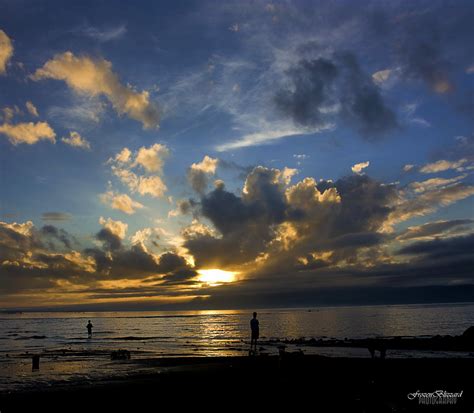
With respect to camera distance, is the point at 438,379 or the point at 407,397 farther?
the point at 438,379

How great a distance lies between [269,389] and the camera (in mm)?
20938

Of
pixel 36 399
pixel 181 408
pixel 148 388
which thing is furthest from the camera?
pixel 148 388

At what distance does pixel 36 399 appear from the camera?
68.4 feet

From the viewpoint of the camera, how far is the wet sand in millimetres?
17656

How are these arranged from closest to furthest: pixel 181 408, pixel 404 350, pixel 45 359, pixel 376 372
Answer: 1. pixel 181 408
2. pixel 376 372
3. pixel 45 359
4. pixel 404 350

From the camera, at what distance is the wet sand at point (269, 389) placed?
1766 cm

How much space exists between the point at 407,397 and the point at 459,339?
43115 millimetres

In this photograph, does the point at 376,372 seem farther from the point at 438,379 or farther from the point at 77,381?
the point at 77,381

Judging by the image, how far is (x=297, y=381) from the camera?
22.9m

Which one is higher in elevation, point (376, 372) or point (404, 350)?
point (376, 372)

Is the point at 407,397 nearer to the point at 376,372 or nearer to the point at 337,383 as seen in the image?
the point at 337,383

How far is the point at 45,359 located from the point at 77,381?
1885cm

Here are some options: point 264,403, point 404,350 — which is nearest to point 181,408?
point 264,403

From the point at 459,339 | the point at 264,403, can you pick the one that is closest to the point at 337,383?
the point at 264,403
